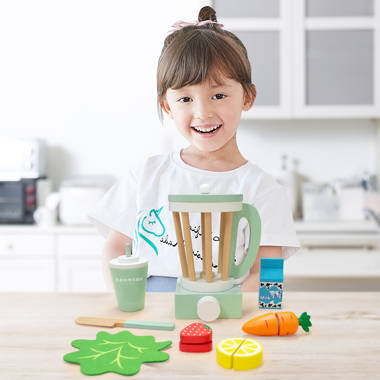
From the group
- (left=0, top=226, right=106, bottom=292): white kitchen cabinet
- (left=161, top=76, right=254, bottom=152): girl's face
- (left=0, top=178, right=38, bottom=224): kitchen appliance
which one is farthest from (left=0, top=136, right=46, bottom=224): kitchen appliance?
(left=161, top=76, right=254, bottom=152): girl's face

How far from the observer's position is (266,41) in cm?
261

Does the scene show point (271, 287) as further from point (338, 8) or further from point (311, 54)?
point (338, 8)

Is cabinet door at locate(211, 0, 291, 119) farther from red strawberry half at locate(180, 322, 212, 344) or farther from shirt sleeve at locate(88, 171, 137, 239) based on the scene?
red strawberry half at locate(180, 322, 212, 344)

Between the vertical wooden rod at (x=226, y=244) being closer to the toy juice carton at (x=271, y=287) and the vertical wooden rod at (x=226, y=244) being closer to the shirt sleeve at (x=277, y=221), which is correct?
the toy juice carton at (x=271, y=287)

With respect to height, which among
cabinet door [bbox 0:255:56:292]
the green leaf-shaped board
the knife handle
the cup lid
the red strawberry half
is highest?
the cup lid

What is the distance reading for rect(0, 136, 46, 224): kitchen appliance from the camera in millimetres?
2676

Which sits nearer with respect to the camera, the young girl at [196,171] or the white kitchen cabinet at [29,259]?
the young girl at [196,171]

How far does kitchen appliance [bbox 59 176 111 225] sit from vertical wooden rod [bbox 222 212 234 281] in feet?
6.06

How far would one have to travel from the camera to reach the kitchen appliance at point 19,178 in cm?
268

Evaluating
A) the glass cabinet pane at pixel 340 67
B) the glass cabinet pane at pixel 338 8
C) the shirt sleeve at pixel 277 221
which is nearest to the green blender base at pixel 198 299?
the shirt sleeve at pixel 277 221

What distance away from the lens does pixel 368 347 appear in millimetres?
674

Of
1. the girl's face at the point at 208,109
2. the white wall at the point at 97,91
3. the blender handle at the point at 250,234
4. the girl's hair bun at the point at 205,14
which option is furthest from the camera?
the white wall at the point at 97,91

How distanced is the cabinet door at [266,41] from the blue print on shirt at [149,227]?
169cm

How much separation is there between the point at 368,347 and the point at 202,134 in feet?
1.65
